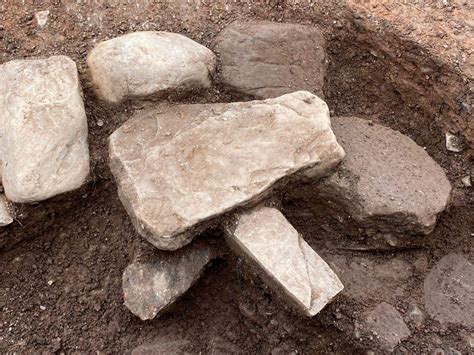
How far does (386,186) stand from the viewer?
2020mm

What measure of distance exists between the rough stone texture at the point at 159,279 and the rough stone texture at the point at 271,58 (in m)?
0.68

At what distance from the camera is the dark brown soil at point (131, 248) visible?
1.98 meters

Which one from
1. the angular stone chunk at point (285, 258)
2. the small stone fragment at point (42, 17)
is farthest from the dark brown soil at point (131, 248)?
the angular stone chunk at point (285, 258)

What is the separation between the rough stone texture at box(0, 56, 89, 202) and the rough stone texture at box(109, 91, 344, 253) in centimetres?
15

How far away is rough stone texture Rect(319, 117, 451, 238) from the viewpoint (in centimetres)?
198

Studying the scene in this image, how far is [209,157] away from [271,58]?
1.95 ft

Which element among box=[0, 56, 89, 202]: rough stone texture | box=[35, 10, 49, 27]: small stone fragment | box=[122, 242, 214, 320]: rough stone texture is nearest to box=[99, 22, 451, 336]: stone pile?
box=[122, 242, 214, 320]: rough stone texture

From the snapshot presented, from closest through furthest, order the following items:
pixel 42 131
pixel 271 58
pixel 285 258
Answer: pixel 285 258
pixel 42 131
pixel 271 58

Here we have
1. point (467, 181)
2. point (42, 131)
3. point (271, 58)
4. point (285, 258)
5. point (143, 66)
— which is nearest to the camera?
point (285, 258)

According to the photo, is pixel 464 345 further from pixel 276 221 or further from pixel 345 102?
pixel 345 102

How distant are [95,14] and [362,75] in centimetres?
111

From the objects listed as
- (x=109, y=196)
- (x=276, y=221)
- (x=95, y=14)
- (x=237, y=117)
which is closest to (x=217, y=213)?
(x=276, y=221)

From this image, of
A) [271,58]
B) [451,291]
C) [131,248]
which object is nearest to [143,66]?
[271,58]

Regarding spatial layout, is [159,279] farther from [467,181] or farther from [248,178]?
[467,181]
